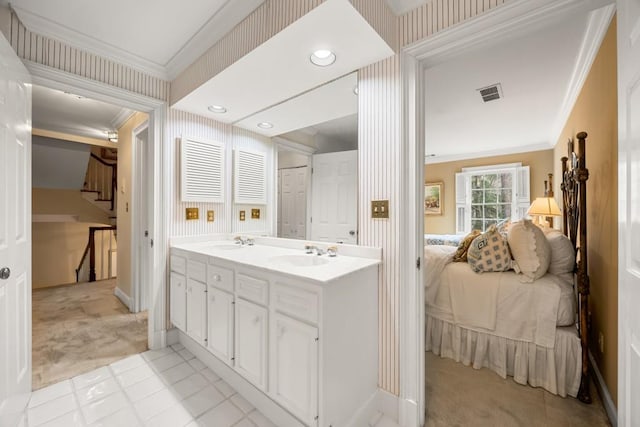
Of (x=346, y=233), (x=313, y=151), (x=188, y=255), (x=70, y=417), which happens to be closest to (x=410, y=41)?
(x=313, y=151)

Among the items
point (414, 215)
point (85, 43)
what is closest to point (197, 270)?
point (414, 215)

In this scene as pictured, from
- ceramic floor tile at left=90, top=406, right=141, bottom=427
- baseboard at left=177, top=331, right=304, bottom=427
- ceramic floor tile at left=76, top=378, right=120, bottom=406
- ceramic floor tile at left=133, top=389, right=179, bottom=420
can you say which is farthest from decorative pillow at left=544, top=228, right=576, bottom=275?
ceramic floor tile at left=76, top=378, right=120, bottom=406

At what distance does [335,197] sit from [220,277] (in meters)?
0.99

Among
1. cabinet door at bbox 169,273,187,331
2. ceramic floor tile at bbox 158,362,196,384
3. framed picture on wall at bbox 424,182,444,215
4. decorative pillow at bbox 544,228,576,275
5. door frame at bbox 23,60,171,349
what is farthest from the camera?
framed picture on wall at bbox 424,182,444,215

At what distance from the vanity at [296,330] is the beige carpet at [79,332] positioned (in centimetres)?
100

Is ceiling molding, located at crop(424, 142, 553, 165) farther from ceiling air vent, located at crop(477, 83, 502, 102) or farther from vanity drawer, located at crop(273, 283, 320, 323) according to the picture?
vanity drawer, located at crop(273, 283, 320, 323)

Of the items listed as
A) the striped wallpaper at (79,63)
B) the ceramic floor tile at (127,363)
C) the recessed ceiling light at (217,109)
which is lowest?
the ceramic floor tile at (127,363)

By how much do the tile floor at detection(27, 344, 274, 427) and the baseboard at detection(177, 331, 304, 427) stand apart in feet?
0.11

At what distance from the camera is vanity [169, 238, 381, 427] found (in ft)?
4.16

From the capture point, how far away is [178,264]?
232cm

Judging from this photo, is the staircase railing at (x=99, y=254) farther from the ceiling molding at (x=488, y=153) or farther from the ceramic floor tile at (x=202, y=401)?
the ceiling molding at (x=488, y=153)

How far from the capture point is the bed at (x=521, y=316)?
1748mm

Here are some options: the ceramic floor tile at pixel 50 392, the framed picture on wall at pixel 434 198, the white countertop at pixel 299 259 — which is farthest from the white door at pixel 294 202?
the framed picture on wall at pixel 434 198

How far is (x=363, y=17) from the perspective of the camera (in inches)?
52.0
